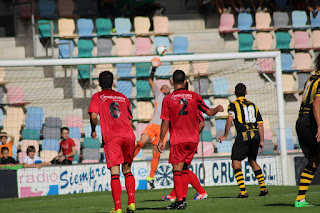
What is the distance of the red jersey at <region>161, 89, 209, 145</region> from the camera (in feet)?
22.7

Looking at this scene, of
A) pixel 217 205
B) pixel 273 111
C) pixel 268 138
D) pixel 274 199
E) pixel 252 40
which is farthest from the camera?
pixel 252 40

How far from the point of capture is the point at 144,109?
53.3 feet

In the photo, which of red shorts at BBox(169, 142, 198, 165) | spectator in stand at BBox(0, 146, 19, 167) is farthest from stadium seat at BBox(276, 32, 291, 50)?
red shorts at BBox(169, 142, 198, 165)

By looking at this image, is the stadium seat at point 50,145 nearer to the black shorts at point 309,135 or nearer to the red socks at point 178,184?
the red socks at point 178,184

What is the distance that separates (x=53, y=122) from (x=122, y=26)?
13.0 feet

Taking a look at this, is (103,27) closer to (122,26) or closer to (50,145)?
(122,26)

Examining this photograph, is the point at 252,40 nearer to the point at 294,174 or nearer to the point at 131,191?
the point at 294,174

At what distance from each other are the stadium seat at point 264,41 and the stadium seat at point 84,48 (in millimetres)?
5622

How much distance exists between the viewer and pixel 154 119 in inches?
418

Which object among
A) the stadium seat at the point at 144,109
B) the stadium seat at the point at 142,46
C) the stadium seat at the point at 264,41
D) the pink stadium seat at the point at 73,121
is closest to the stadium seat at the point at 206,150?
the stadium seat at the point at 144,109

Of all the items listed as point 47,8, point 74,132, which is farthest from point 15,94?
point 47,8

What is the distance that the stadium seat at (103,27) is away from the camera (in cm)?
1700

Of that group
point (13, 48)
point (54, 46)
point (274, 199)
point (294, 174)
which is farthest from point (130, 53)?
point (274, 199)

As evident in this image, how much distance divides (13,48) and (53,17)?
1.56 meters
